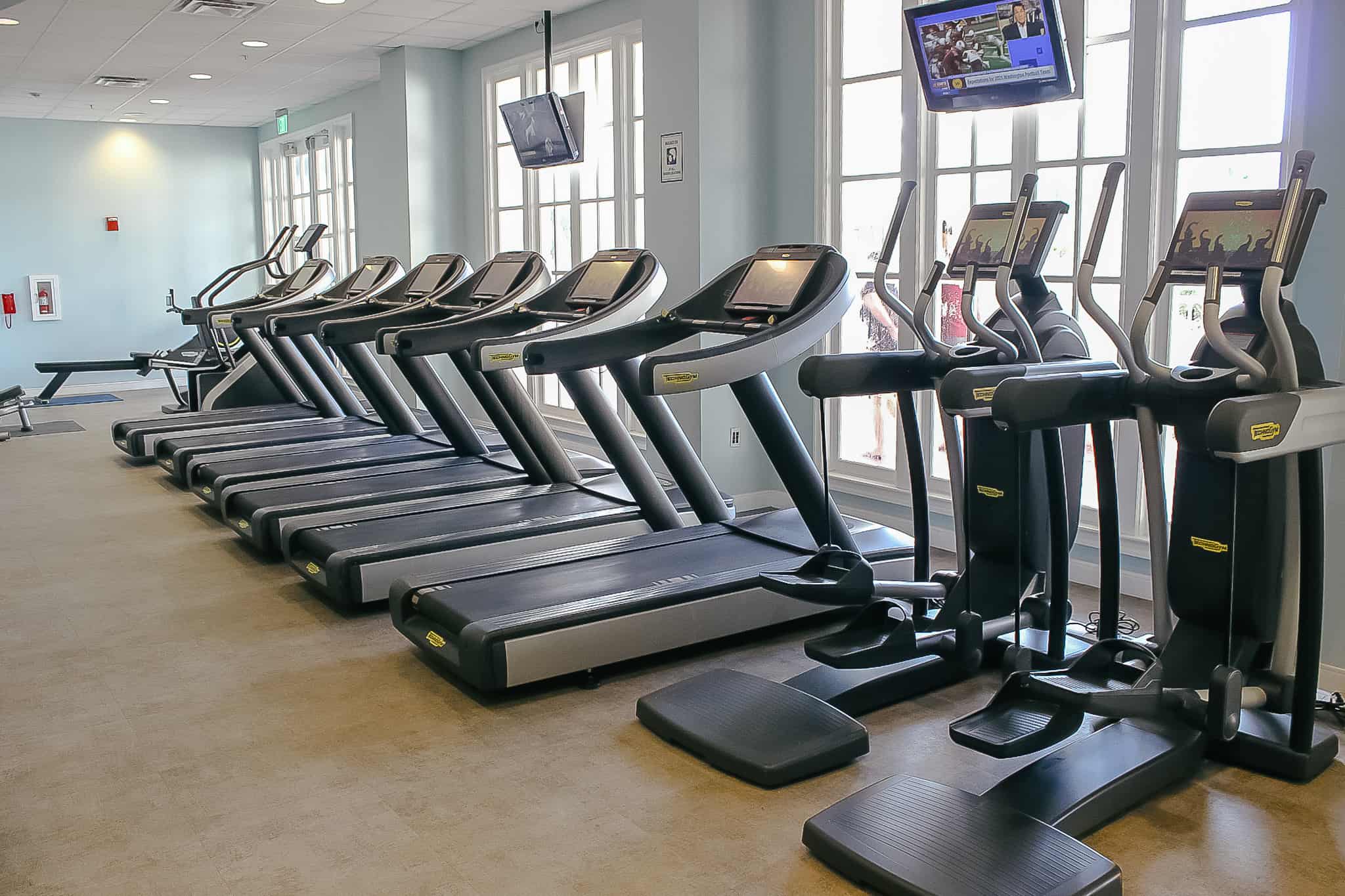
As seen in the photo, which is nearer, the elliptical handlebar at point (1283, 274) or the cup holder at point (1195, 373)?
the elliptical handlebar at point (1283, 274)

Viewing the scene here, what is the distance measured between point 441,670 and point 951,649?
167cm

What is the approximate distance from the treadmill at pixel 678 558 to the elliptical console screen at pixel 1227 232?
131 cm

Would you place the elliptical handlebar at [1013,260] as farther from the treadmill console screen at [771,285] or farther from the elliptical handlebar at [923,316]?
the treadmill console screen at [771,285]

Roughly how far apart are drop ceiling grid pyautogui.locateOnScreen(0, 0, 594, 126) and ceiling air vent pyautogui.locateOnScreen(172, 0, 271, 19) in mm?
82

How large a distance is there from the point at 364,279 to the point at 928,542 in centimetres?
490

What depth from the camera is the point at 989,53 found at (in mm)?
4555

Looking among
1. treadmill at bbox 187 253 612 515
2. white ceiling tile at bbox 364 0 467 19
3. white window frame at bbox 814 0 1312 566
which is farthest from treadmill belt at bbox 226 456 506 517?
white ceiling tile at bbox 364 0 467 19

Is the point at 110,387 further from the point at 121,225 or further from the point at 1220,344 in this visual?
the point at 1220,344

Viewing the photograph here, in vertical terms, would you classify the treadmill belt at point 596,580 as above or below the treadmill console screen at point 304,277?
below

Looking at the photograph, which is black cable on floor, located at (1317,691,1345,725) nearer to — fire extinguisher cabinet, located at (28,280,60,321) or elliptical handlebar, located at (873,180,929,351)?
elliptical handlebar, located at (873,180,929,351)

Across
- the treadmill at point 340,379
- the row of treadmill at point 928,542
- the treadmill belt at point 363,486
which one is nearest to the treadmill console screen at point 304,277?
the treadmill at point 340,379

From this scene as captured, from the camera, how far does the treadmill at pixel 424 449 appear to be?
18.1 ft

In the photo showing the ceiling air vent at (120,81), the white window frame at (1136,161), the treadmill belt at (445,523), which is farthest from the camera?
the ceiling air vent at (120,81)

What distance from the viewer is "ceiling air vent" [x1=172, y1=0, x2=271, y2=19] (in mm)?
7102
